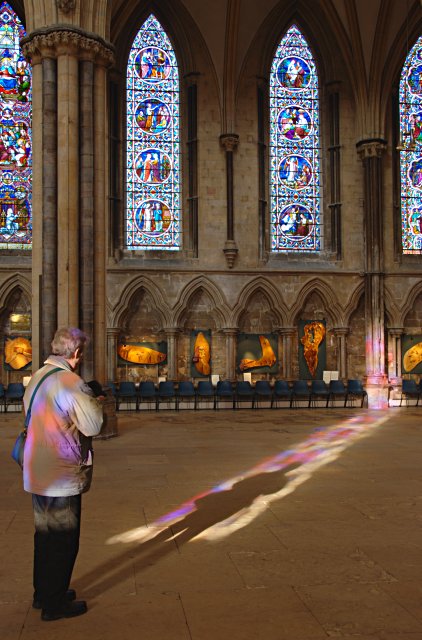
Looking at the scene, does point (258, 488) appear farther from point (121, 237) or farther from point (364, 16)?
point (364, 16)

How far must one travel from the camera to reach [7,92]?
19.1 metres

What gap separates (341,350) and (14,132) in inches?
414

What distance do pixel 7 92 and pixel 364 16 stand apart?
A: 9709mm

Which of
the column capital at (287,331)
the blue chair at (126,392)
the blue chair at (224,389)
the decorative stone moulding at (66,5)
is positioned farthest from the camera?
the column capital at (287,331)

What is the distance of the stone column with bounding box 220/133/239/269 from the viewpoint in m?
18.9

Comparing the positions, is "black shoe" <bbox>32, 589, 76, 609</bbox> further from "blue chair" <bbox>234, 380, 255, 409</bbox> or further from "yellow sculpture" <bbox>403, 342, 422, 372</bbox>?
"yellow sculpture" <bbox>403, 342, 422, 372</bbox>

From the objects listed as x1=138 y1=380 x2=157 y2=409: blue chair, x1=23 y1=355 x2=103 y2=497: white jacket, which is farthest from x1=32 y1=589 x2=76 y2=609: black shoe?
x1=138 y1=380 x2=157 y2=409: blue chair

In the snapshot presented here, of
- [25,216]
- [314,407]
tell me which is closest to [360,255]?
[314,407]

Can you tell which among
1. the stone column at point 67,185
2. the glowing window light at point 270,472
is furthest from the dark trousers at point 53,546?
the stone column at point 67,185

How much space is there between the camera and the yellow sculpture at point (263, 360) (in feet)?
62.6

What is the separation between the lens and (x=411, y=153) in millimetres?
20500

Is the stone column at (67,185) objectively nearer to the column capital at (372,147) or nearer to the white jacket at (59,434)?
the white jacket at (59,434)

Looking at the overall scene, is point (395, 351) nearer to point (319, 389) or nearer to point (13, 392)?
point (319, 389)

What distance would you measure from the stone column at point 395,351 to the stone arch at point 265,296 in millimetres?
3048
